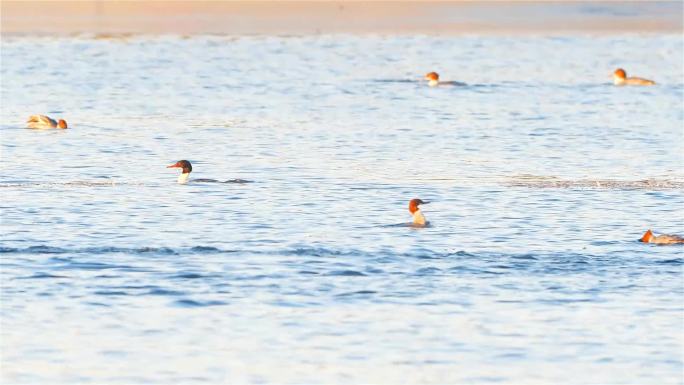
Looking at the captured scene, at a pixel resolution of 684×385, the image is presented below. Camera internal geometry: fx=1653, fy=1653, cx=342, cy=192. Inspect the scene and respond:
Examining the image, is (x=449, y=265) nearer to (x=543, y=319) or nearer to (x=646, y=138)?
(x=543, y=319)

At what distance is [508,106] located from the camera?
39.8 m

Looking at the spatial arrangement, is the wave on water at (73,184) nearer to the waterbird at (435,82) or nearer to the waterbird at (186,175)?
the waterbird at (186,175)

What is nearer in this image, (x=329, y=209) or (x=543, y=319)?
(x=543, y=319)

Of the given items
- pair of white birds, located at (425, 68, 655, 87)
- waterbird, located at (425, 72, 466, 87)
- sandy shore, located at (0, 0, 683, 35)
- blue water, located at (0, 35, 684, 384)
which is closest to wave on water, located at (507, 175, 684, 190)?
blue water, located at (0, 35, 684, 384)

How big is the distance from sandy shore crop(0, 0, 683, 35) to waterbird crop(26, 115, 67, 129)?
3614cm

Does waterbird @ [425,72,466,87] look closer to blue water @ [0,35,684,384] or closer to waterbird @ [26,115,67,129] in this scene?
blue water @ [0,35,684,384]

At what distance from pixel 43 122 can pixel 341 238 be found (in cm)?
1430

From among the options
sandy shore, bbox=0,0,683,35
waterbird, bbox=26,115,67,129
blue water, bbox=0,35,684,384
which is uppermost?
sandy shore, bbox=0,0,683,35

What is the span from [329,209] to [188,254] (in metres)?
4.40

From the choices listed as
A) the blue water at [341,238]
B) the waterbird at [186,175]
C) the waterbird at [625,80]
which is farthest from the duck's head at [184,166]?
the waterbird at [625,80]

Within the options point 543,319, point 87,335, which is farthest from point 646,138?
point 87,335

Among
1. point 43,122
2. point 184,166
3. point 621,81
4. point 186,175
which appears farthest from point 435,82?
point 184,166

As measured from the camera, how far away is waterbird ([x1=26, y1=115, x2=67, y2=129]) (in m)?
32.6

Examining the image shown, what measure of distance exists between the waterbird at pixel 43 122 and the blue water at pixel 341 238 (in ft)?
0.97
